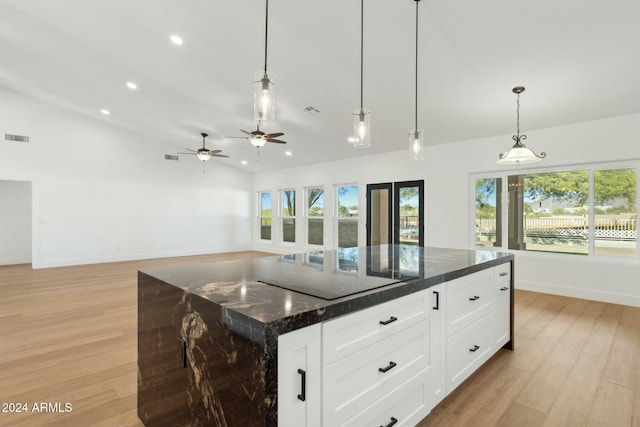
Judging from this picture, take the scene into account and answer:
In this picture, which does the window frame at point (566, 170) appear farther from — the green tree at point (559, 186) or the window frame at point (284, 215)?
the window frame at point (284, 215)

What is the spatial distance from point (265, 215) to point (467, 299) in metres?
8.96

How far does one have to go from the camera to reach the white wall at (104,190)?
7.07 meters

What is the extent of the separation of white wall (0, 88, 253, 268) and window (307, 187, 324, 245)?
293 cm

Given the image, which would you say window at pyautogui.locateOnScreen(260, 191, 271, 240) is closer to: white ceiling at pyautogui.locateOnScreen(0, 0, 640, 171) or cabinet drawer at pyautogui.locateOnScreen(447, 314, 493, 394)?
white ceiling at pyautogui.locateOnScreen(0, 0, 640, 171)

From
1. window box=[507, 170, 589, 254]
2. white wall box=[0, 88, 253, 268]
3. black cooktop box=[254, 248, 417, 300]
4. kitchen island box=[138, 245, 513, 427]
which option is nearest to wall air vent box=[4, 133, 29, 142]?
white wall box=[0, 88, 253, 268]

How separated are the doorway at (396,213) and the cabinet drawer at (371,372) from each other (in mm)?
5199

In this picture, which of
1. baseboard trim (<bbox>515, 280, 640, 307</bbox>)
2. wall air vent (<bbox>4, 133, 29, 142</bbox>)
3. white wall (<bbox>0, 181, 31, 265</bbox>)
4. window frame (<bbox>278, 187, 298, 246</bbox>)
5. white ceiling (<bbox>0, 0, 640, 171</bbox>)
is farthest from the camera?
window frame (<bbox>278, 187, 298, 246</bbox>)

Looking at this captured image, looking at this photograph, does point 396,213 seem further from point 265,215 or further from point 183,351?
point 183,351

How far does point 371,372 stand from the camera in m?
1.41

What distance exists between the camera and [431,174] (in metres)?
6.36

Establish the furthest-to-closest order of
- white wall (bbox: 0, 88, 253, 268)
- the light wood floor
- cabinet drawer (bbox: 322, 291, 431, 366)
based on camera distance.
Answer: white wall (bbox: 0, 88, 253, 268), the light wood floor, cabinet drawer (bbox: 322, 291, 431, 366)

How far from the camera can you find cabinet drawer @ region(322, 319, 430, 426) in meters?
1.23

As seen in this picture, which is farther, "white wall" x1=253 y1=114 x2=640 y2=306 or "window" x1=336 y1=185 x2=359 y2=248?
"window" x1=336 y1=185 x2=359 y2=248

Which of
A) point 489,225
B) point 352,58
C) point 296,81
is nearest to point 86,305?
point 296,81
